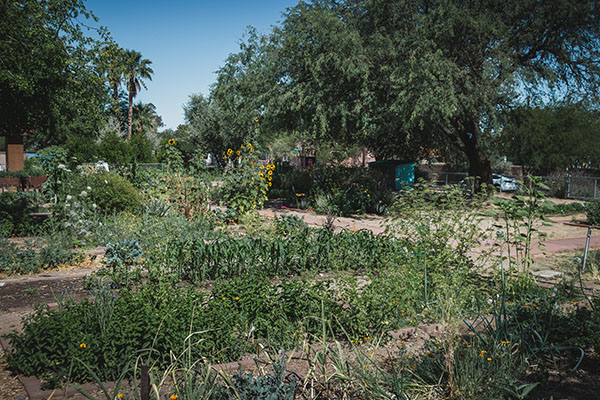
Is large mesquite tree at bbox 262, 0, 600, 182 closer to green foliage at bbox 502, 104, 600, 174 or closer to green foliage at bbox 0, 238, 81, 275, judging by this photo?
green foliage at bbox 0, 238, 81, 275

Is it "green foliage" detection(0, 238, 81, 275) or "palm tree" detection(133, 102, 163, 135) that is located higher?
"palm tree" detection(133, 102, 163, 135)

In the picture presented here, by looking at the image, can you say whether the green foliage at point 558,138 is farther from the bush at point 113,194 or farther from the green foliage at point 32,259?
the green foliage at point 32,259

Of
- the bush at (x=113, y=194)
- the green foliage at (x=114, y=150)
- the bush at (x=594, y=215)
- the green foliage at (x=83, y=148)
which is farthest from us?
the green foliage at (x=114, y=150)

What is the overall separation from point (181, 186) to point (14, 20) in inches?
163

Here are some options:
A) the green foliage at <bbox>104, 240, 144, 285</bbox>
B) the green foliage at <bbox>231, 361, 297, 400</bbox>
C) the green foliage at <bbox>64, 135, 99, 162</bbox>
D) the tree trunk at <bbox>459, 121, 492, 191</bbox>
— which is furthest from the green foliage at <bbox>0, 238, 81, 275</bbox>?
the green foliage at <bbox>64, 135, 99, 162</bbox>

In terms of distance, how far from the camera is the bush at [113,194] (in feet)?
29.9

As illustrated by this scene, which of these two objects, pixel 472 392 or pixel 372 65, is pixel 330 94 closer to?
pixel 372 65

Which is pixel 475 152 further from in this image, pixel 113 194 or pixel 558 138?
pixel 113 194

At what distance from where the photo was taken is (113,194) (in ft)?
30.1

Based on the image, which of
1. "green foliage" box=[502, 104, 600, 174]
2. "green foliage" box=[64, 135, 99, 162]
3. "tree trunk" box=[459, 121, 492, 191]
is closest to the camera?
"tree trunk" box=[459, 121, 492, 191]

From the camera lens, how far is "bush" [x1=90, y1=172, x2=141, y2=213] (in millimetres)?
9117

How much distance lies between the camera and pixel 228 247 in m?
5.34

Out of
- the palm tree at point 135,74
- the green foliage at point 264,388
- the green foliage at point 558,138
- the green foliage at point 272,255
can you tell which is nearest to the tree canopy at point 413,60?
the green foliage at point 272,255

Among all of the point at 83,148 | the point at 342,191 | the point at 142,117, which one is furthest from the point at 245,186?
the point at 142,117
